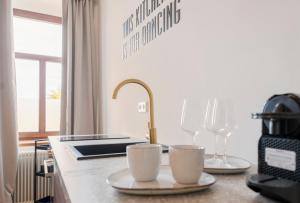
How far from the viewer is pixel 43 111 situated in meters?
3.52

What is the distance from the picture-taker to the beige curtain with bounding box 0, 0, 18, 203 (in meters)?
2.88

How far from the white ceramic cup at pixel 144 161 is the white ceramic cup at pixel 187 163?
0.05 metres

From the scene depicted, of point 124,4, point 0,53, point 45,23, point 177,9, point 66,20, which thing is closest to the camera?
point 177,9

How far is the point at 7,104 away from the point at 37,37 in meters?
1.11

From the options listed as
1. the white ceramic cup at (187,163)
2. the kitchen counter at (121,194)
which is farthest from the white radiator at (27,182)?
the white ceramic cup at (187,163)

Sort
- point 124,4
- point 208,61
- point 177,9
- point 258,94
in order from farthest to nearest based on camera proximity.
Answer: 1. point 124,4
2. point 177,9
3. point 208,61
4. point 258,94

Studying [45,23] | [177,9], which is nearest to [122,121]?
[177,9]

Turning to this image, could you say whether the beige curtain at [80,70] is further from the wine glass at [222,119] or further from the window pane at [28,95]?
the wine glass at [222,119]

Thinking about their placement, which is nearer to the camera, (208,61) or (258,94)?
(258,94)

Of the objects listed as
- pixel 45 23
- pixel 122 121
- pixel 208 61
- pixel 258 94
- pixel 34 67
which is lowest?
pixel 122 121

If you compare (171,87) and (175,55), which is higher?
(175,55)

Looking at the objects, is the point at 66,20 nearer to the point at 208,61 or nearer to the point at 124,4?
the point at 124,4

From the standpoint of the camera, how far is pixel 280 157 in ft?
1.97

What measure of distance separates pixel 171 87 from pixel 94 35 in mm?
2212
